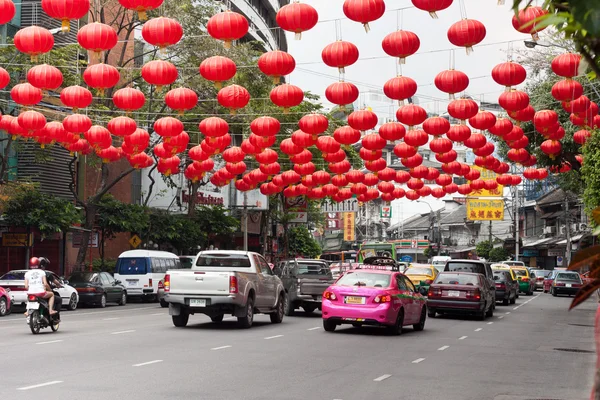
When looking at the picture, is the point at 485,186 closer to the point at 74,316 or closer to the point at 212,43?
the point at 212,43

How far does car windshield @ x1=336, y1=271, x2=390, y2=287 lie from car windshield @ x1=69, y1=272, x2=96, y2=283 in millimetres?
Answer: 16614

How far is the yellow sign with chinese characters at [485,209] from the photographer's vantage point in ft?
229

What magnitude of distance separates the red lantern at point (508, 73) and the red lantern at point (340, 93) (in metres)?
3.50

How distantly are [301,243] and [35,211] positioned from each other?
5331 centimetres

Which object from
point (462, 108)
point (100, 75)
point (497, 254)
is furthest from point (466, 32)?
point (497, 254)

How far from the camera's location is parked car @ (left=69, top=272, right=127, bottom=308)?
34.8 m

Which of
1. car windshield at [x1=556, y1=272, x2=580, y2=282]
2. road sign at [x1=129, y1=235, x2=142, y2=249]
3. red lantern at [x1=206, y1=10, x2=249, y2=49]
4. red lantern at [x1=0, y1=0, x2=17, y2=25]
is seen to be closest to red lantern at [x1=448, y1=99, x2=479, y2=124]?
red lantern at [x1=206, y1=10, x2=249, y2=49]

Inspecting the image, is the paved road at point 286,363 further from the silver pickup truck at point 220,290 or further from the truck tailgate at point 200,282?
the truck tailgate at point 200,282

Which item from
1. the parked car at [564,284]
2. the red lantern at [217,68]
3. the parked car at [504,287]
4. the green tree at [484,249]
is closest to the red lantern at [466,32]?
the red lantern at [217,68]

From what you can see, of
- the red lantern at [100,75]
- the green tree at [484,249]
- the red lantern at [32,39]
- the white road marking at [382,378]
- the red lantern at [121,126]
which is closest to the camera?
the white road marking at [382,378]

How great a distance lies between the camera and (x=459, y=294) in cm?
2767

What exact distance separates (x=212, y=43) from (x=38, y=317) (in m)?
21.2

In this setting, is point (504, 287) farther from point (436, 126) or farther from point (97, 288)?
point (97, 288)

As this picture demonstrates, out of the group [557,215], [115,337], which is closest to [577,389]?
Answer: [115,337]
